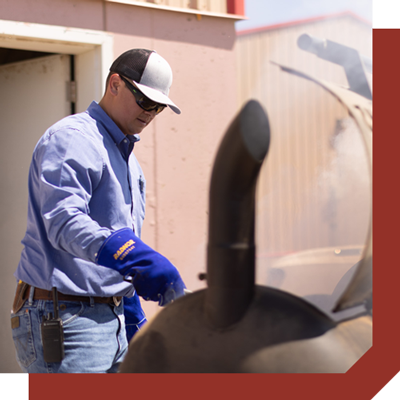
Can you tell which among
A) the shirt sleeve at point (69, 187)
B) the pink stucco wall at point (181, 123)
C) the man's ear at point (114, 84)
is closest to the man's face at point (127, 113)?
the man's ear at point (114, 84)

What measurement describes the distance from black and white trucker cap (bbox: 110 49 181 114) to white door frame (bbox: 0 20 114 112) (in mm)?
982

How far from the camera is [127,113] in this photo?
1.61 m

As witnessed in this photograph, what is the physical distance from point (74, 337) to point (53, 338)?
0.22 ft

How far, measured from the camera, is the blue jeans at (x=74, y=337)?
1.50m

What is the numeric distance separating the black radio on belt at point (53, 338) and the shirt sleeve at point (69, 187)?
0.83ft

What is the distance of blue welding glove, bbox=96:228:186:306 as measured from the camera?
46.8 inches

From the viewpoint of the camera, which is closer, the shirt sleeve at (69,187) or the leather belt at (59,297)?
the shirt sleeve at (69,187)

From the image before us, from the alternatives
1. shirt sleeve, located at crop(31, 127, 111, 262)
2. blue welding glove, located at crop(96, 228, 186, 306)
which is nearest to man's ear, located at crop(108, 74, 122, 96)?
shirt sleeve, located at crop(31, 127, 111, 262)

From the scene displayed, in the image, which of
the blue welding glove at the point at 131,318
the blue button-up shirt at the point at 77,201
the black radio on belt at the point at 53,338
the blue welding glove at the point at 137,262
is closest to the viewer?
the blue welding glove at the point at 137,262

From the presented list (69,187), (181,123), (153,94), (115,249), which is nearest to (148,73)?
(153,94)

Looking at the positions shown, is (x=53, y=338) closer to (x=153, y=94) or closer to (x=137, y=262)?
(x=137, y=262)

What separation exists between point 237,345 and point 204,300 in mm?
124

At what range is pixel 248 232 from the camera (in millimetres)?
1124

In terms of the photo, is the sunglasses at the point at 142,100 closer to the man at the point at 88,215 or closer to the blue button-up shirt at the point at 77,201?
the man at the point at 88,215
